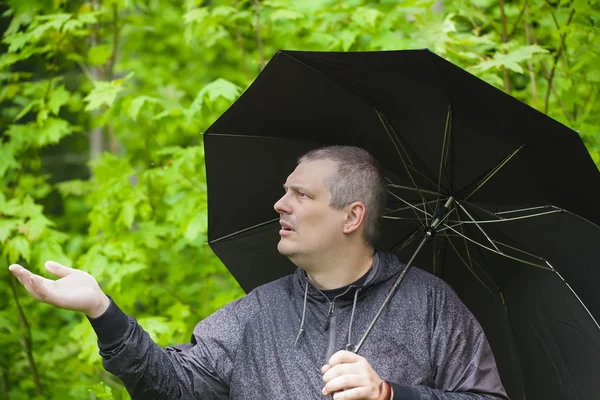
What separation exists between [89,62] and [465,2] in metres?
2.37

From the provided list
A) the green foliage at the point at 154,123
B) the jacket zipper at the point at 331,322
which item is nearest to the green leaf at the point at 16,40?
the green foliage at the point at 154,123

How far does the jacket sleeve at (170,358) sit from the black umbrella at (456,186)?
451 millimetres

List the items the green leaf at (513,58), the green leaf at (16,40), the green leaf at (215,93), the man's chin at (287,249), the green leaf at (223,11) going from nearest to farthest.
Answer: the man's chin at (287,249), the green leaf at (513,58), the green leaf at (215,93), the green leaf at (16,40), the green leaf at (223,11)

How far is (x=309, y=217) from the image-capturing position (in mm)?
2361

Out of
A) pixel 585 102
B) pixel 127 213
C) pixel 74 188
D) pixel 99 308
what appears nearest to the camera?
pixel 99 308

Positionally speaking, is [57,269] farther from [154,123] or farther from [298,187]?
[154,123]

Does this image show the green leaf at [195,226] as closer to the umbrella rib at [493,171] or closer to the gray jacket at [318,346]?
the gray jacket at [318,346]

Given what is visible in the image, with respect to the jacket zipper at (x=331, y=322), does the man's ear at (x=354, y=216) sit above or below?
above

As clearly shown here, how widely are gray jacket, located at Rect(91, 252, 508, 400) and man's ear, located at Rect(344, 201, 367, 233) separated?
0.51ft

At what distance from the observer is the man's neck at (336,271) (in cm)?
238

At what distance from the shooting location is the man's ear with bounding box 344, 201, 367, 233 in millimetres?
2398

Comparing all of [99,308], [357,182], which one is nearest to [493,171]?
[357,182]

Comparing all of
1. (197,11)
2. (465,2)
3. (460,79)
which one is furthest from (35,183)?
(460,79)

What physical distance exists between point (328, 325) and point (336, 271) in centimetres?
18
